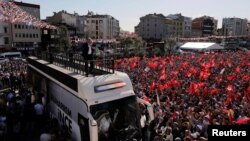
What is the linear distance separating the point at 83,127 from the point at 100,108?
65 cm

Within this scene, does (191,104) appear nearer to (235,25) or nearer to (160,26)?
(160,26)

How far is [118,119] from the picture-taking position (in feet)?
24.4

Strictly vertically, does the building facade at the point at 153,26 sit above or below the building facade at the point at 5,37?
above

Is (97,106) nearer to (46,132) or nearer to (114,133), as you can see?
(114,133)

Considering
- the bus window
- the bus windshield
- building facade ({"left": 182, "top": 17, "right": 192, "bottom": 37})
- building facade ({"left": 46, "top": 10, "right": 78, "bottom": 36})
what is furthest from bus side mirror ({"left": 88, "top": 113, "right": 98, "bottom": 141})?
building facade ({"left": 182, "top": 17, "right": 192, "bottom": 37})

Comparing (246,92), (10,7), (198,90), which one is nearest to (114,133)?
(198,90)

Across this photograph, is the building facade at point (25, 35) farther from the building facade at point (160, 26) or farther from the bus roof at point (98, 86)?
the bus roof at point (98, 86)

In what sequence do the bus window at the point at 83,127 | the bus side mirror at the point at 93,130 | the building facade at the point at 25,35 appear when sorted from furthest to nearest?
the building facade at the point at 25,35, the bus window at the point at 83,127, the bus side mirror at the point at 93,130

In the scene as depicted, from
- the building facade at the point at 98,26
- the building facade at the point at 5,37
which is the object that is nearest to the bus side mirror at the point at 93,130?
the building facade at the point at 5,37

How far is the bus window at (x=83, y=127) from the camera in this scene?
22.6 ft

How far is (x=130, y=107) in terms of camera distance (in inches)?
302

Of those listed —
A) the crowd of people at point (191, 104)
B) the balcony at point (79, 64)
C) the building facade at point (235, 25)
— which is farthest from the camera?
the building facade at point (235, 25)

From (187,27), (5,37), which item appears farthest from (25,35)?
(187,27)

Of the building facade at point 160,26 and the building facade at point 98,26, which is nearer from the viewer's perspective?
the building facade at point 160,26
